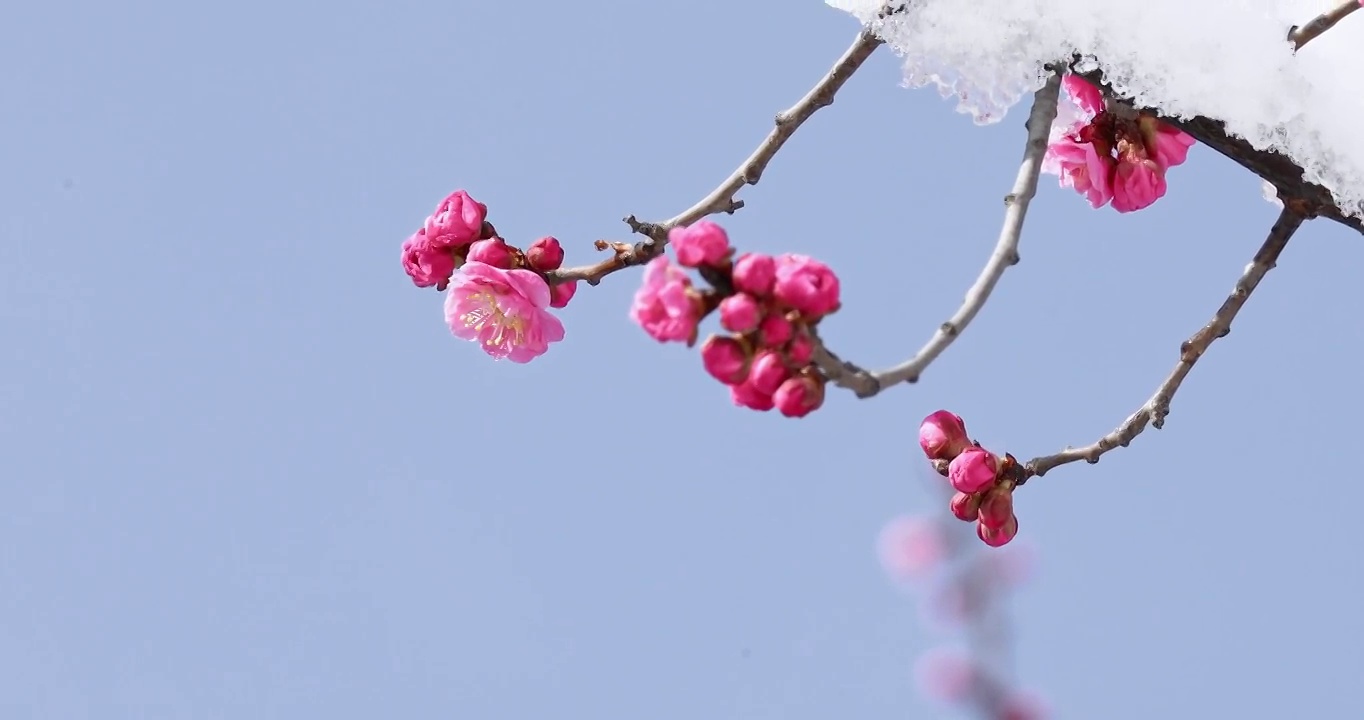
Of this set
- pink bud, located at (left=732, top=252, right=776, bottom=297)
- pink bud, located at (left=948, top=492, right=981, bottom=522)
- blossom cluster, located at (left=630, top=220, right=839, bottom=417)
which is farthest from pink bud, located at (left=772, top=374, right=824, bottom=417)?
pink bud, located at (left=948, top=492, right=981, bottom=522)

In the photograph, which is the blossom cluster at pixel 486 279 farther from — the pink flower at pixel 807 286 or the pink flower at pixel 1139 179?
the pink flower at pixel 1139 179

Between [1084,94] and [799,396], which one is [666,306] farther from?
[1084,94]

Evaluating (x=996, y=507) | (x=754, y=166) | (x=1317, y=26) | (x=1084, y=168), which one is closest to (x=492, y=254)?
(x=754, y=166)

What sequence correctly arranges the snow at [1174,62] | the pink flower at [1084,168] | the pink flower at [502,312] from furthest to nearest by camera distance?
1. the pink flower at [1084,168]
2. the pink flower at [502,312]
3. the snow at [1174,62]

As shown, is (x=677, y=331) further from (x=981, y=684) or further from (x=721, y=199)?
(x=981, y=684)

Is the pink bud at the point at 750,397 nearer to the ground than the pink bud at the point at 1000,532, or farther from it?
nearer to the ground

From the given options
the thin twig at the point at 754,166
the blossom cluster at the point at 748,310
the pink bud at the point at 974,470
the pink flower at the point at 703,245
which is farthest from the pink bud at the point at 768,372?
the pink bud at the point at 974,470

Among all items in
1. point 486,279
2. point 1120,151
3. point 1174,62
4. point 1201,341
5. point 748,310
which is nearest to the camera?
point 748,310
